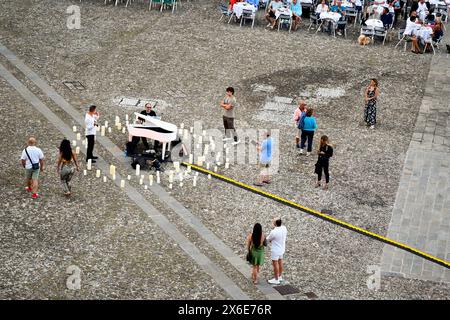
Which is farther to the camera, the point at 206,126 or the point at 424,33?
the point at 424,33

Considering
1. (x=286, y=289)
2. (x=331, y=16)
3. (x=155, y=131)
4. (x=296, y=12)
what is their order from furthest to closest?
(x=296, y=12)
(x=331, y=16)
(x=155, y=131)
(x=286, y=289)

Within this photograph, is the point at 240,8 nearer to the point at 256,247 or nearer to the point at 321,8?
the point at 321,8

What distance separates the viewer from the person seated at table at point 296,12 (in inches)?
1294

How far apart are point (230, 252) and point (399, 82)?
38.5 feet

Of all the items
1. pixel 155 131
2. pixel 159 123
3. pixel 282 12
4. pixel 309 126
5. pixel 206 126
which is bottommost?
pixel 206 126

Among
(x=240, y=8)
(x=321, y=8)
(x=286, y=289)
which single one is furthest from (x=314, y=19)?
(x=286, y=289)

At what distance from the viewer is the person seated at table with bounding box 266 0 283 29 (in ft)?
108

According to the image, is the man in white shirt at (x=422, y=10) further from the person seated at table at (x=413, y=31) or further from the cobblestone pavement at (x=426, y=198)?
the cobblestone pavement at (x=426, y=198)

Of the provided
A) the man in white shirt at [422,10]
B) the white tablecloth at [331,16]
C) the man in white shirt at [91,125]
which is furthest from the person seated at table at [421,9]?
the man in white shirt at [91,125]

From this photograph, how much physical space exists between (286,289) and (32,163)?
627 cm

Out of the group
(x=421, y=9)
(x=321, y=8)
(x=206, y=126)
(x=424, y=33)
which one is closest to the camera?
(x=206, y=126)

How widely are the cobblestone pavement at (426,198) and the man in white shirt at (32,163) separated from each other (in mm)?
7623

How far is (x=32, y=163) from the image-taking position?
20516 millimetres
